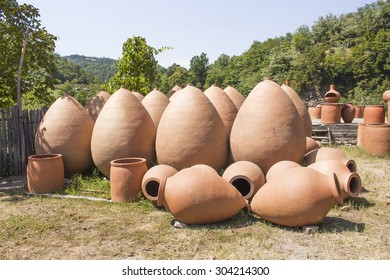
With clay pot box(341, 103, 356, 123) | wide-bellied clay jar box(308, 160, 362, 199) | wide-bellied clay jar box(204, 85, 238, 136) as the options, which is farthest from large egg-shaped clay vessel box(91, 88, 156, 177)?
clay pot box(341, 103, 356, 123)

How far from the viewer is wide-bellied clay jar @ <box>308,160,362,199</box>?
5.00m

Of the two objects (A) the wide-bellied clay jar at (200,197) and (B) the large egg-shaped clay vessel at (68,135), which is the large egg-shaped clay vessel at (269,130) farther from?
(B) the large egg-shaped clay vessel at (68,135)

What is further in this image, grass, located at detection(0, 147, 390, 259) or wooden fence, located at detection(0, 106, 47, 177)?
wooden fence, located at detection(0, 106, 47, 177)

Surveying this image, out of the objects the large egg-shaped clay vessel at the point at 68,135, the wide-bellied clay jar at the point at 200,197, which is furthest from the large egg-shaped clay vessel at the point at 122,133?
the wide-bellied clay jar at the point at 200,197

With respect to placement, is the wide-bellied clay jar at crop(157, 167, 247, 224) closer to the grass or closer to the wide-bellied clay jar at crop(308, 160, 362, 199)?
the grass

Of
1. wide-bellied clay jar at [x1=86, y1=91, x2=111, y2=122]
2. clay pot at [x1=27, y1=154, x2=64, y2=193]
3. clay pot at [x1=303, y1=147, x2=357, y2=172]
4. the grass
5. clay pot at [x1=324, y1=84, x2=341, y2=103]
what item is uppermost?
clay pot at [x1=324, y1=84, x2=341, y2=103]

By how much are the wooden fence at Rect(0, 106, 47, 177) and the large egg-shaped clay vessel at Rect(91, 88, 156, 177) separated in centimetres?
246

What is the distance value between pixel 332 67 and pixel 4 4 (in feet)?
87.5

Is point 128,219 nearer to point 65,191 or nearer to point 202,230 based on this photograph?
point 202,230

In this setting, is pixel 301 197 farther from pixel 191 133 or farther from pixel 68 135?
pixel 68 135

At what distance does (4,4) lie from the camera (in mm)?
7793

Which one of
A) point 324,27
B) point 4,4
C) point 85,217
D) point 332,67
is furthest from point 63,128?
point 324,27

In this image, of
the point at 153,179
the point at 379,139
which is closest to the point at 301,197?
the point at 153,179

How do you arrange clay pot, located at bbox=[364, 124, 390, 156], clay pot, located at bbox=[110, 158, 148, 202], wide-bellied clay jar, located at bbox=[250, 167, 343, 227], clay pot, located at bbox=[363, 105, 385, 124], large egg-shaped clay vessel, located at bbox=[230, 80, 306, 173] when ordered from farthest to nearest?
clay pot, located at bbox=[363, 105, 385, 124] < clay pot, located at bbox=[364, 124, 390, 156] < large egg-shaped clay vessel, located at bbox=[230, 80, 306, 173] < clay pot, located at bbox=[110, 158, 148, 202] < wide-bellied clay jar, located at bbox=[250, 167, 343, 227]
